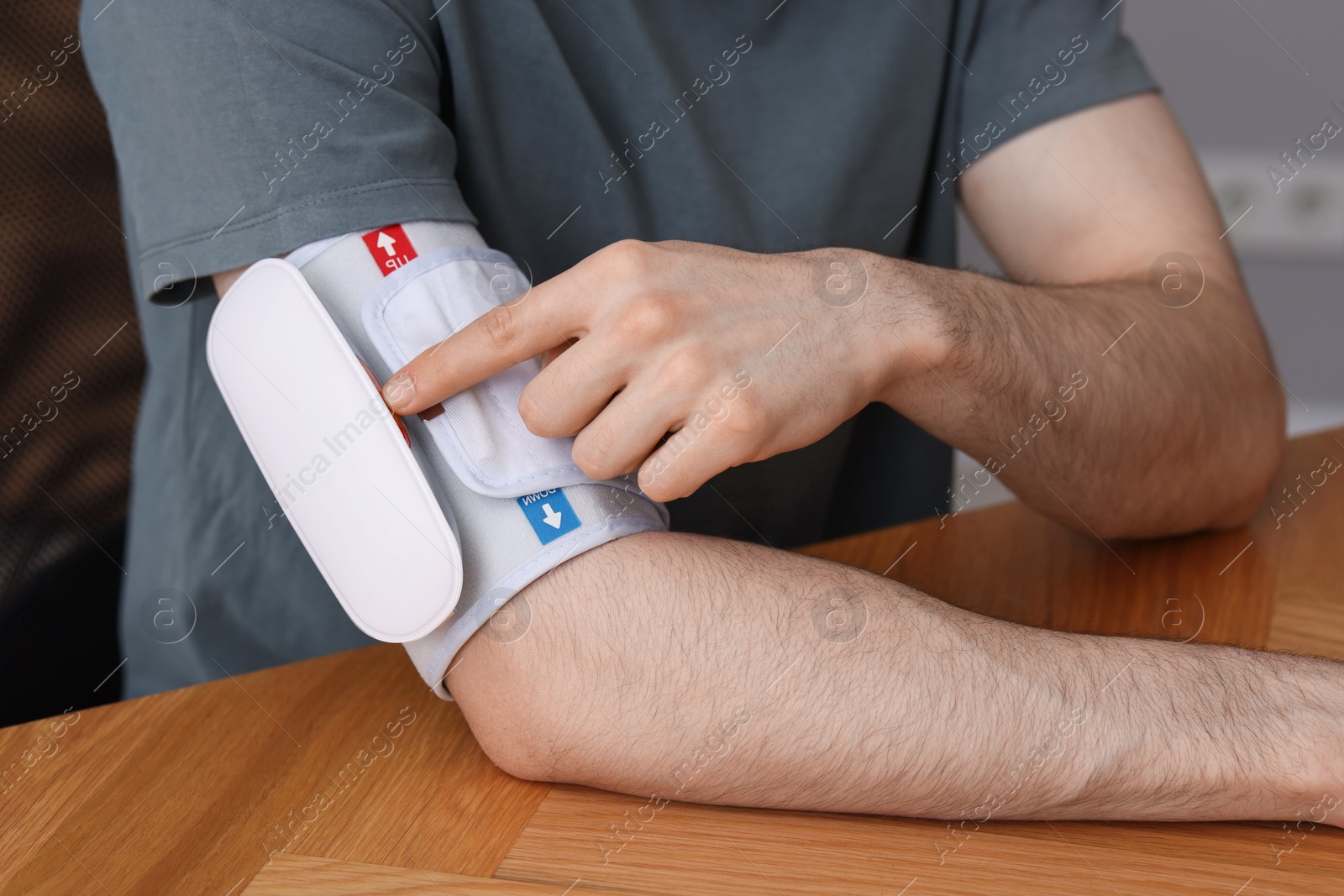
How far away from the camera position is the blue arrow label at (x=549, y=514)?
1.91ft

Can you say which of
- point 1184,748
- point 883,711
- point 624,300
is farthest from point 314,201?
point 1184,748

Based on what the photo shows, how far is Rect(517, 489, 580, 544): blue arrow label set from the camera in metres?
0.58

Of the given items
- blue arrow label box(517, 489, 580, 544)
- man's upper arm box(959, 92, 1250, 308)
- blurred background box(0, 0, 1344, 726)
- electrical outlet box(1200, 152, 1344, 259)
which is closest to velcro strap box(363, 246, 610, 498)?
blue arrow label box(517, 489, 580, 544)

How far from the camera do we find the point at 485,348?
22.6 inches

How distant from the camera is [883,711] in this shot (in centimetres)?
56

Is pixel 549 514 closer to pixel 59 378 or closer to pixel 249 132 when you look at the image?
pixel 249 132

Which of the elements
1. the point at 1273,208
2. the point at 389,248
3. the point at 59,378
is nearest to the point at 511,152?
the point at 389,248

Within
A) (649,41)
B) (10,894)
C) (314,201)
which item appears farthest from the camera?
(649,41)

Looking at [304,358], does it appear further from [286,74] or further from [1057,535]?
[1057,535]

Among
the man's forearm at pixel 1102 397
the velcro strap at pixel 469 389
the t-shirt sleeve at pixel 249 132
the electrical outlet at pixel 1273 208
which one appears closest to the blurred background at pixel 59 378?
the man's forearm at pixel 1102 397

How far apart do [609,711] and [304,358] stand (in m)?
0.29

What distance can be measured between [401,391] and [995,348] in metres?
0.45

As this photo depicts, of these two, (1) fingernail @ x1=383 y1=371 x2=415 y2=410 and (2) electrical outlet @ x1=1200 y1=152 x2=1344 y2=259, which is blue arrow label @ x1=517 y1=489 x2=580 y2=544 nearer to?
(1) fingernail @ x1=383 y1=371 x2=415 y2=410

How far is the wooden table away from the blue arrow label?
6.2 inches
